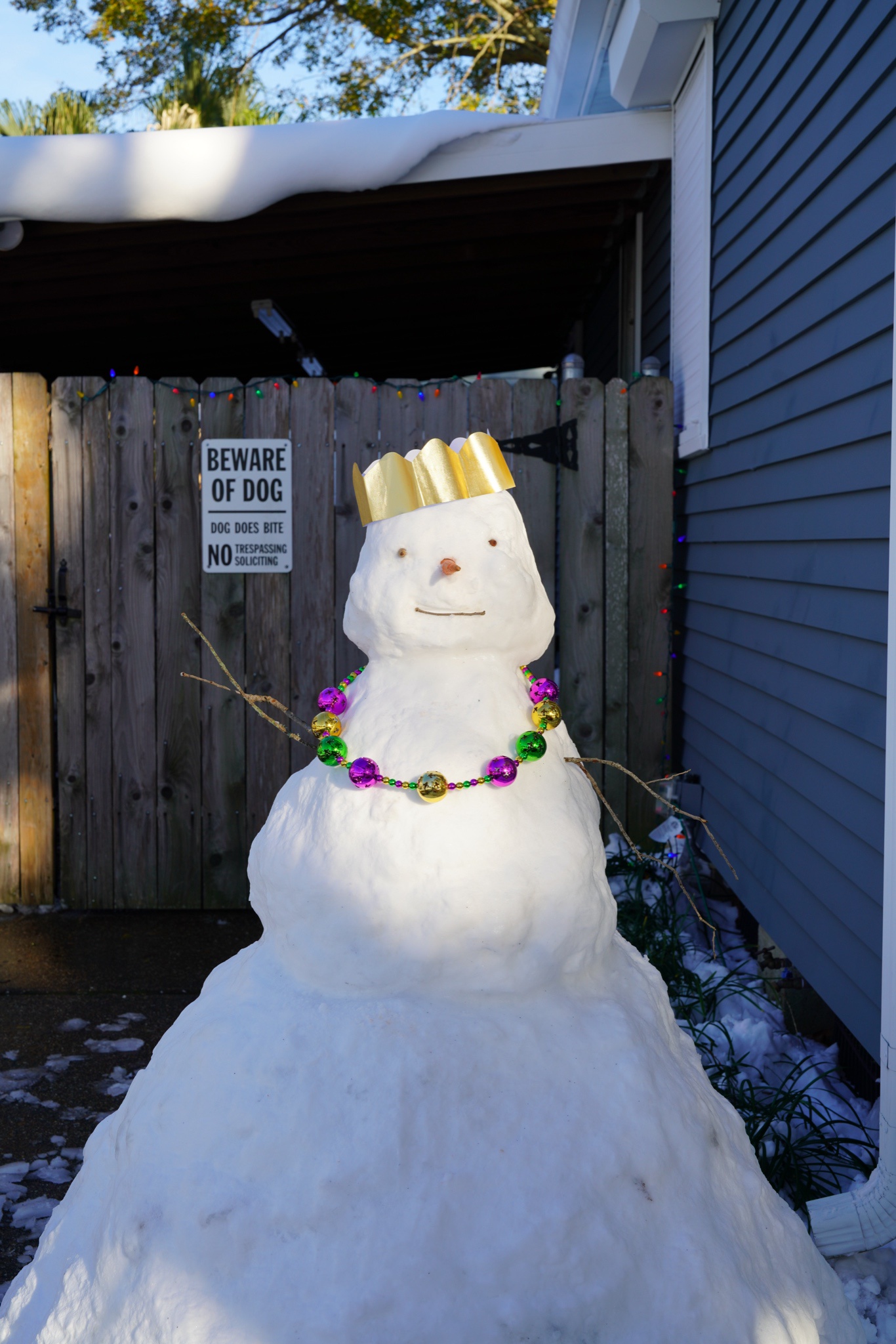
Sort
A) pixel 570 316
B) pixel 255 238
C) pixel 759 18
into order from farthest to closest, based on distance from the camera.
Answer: pixel 570 316 → pixel 255 238 → pixel 759 18

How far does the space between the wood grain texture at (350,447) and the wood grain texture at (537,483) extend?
621 millimetres

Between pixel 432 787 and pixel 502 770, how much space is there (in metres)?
0.13

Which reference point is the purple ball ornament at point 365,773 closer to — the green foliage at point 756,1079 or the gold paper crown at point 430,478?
the gold paper crown at point 430,478

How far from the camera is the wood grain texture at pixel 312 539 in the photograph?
427 cm

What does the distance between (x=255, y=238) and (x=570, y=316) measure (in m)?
3.85

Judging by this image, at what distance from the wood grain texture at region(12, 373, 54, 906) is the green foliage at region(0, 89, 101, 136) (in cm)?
565

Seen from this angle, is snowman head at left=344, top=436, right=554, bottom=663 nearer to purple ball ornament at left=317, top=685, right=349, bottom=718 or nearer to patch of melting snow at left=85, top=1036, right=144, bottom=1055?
purple ball ornament at left=317, top=685, right=349, bottom=718

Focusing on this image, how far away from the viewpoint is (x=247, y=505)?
169 inches

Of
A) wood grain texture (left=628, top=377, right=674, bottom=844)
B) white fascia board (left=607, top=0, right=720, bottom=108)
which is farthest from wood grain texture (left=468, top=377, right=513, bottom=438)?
white fascia board (left=607, top=0, right=720, bottom=108)

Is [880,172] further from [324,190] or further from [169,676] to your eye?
[169,676]

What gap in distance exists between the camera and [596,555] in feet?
14.0

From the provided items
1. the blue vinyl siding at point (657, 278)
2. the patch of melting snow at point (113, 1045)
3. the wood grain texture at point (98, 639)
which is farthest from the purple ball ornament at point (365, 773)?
the blue vinyl siding at point (657, 278)

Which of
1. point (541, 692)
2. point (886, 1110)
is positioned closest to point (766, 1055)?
point (886, 1110)

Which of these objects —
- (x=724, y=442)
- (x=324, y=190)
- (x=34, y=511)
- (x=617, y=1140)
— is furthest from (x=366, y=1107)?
(x=324, y=190)
